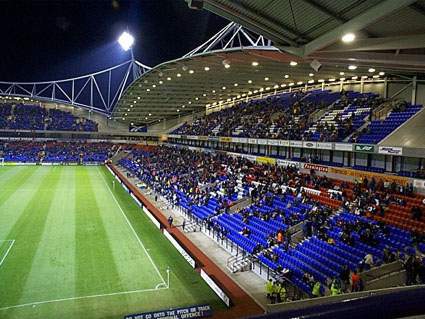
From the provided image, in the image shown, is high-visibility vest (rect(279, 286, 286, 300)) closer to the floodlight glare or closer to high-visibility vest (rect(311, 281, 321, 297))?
high-visibility vest (rect(311, 281, 321, 297))

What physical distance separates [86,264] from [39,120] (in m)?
68.5

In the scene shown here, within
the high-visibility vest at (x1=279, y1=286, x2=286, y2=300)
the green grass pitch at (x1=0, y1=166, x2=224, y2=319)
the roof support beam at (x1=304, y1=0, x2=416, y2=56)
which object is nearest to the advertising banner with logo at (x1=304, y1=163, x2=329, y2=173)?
the green grass pitch at (x1=0, y1=166, x2=224, y2=319)

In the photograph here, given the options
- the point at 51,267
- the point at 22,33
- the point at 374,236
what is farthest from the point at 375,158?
the point at 22,33

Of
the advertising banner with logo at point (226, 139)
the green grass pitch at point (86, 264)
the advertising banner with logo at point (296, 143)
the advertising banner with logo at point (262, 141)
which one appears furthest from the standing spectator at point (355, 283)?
the advertising banner with logo at point (226, 139)

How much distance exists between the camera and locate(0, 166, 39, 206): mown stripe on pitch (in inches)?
1398

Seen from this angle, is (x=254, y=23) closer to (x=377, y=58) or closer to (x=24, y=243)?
(x=377, y=58)

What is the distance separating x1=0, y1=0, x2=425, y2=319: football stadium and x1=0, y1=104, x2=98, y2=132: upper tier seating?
2325cm

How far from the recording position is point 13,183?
42938mm

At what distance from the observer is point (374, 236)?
1662 cm

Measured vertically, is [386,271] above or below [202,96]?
below

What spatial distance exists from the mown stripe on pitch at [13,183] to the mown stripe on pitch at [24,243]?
235 cm

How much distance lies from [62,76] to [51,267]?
2765 inches

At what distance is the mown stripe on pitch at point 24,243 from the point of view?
15.3 m

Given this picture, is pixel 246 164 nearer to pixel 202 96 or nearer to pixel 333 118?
pixel 333 118
